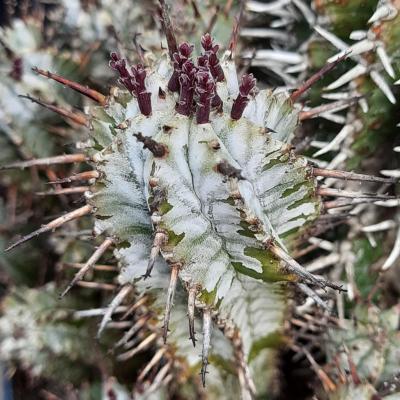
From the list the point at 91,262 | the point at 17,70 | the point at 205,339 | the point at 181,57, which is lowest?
the point at 205,339

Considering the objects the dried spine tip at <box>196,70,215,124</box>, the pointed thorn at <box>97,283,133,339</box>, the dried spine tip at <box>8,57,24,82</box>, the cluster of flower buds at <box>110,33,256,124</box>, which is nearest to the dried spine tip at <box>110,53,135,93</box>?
the cluster of flower buds at <box>110,33,256,124</box>

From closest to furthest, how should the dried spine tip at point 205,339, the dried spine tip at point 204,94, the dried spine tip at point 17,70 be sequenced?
the dried spine tip at point 204,94 → the dried spine tip at point 205,339 → the dried spine tip at point 17,70

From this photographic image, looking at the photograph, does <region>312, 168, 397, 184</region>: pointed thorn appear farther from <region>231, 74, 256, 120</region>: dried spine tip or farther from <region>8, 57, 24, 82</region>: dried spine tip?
<region>8, 57, 24, 82</region>: dried spine tip

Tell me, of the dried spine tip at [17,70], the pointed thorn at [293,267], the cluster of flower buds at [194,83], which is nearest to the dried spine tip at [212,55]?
the cluster of flower buds at [194,83]

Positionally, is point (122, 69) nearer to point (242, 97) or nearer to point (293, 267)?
point (242, 97)

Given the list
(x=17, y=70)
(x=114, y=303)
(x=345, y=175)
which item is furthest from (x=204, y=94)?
(x=17, y=70)

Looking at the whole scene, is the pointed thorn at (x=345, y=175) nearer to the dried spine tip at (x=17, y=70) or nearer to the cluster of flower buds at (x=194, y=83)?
the cluster of flower buds at (x=194, y=83)
